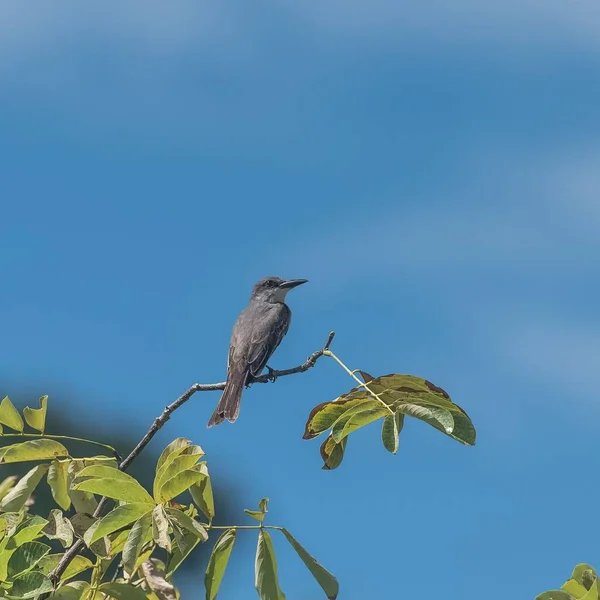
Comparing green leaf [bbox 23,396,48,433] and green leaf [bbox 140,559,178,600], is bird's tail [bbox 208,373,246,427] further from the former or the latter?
green leaf [bbox 140,559,178,600]

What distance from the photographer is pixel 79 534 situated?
12.4ft

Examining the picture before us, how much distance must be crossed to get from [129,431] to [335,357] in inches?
1147

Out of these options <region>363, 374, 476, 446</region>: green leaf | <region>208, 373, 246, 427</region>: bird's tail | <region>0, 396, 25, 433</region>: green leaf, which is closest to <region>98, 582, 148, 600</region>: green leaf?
<region>0, 396, 25, 433</region>: green leaf

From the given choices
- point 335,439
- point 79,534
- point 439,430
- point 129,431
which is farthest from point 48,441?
point 129,431

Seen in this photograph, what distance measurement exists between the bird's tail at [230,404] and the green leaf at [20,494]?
4256mm

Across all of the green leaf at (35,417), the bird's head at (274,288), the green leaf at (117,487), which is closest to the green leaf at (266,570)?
the green leaf at (117,487)

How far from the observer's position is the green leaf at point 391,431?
3.63 meters

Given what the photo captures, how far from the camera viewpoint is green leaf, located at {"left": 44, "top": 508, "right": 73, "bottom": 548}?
360 centimetres

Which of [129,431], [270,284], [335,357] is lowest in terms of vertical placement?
[129,431]

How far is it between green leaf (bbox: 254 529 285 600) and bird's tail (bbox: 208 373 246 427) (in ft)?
15.4

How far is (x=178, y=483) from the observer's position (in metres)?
3.37

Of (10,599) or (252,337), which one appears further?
(252,337)

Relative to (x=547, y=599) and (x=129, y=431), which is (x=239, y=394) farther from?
(x=129, y=431)

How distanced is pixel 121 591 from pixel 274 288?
8392mm
